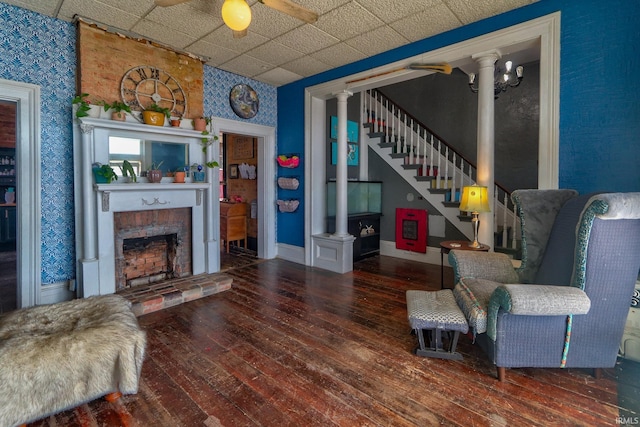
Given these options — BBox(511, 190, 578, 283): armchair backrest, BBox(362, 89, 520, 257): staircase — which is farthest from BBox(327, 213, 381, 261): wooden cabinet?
BBox(511, 190, 578, 283): armchair backrest

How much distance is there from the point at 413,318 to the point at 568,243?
1217 millimetres

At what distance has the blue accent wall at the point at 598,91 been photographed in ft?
8.41

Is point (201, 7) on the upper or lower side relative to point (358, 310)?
upper

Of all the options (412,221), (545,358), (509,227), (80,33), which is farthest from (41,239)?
(509,227)

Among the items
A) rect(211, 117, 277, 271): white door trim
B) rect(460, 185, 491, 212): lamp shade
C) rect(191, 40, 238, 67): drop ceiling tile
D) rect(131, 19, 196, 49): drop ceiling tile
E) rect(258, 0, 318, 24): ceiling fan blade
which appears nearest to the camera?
rect(258, 0, 318, 24): ceiling fan blade

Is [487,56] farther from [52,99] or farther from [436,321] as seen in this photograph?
[52,99]

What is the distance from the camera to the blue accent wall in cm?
256

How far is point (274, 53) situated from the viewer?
13.5 feet

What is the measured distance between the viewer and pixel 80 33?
3.32m

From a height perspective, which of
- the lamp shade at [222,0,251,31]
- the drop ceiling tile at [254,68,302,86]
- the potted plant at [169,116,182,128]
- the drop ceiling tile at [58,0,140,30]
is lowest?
the potted plant at [169,116,182,128]

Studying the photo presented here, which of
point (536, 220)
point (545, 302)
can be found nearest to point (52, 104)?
point (545, 302)

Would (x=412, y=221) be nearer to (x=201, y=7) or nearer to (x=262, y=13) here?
(x=262, y=13)

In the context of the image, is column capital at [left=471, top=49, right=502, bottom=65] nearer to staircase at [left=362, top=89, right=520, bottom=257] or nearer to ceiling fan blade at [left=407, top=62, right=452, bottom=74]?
ceiling fan blade at [left=407, top=62, right=452, bottom=74]

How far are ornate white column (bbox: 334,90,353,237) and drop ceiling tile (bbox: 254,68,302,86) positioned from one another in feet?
2.78
